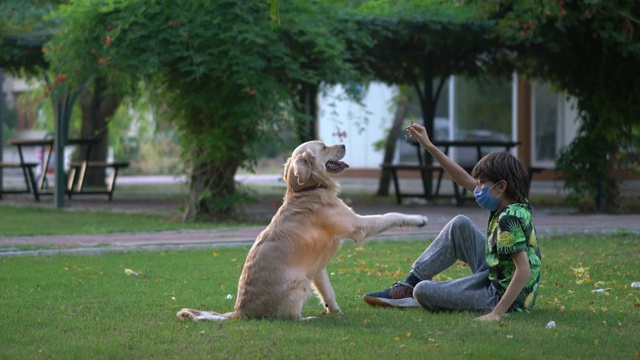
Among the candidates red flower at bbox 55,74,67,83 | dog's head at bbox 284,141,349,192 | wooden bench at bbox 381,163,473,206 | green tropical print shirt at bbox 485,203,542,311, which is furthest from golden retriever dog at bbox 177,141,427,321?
wooden bench at bbox 381,163,473,206

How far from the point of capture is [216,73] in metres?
14.0

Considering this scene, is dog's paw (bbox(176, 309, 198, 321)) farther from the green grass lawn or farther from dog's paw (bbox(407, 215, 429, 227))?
dog's paw (bbox(407, 215, 429, 227))

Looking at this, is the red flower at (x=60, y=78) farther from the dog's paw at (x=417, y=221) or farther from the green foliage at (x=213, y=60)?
the dog's paw at (x=417, y=221)

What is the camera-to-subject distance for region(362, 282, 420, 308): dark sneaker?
23.9 feet

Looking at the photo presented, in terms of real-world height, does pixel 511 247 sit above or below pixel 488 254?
above

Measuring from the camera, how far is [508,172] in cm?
655

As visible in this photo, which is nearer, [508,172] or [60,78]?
[508,172]

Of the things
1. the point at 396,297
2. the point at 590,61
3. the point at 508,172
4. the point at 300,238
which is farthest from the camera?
the point at 590,61

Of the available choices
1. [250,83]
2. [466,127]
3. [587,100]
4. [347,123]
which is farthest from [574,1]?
[347,123]

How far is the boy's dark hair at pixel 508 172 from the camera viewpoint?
6551mm

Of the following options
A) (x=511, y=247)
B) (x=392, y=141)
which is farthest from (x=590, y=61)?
(x=511, y=247)

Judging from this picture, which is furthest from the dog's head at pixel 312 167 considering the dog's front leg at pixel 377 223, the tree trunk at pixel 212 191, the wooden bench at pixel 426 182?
the wooden bench at pixel 426 182

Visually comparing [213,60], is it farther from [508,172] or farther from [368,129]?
[368,129]

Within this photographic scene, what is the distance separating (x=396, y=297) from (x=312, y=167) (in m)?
1.29
